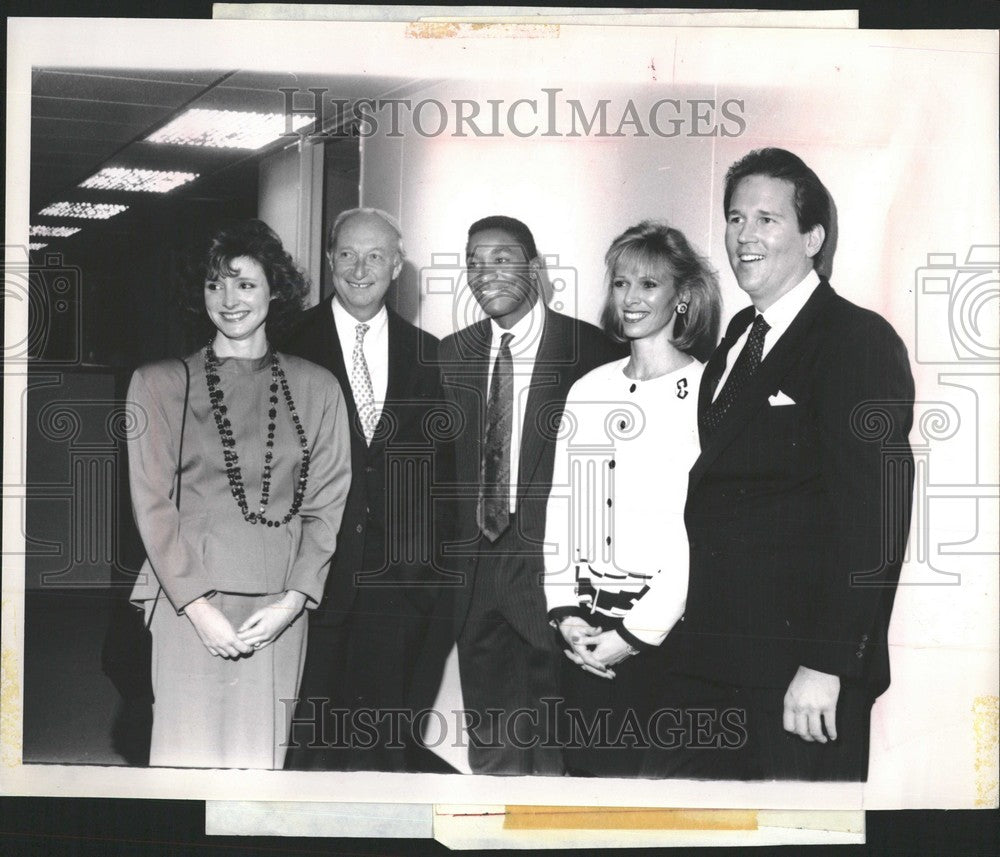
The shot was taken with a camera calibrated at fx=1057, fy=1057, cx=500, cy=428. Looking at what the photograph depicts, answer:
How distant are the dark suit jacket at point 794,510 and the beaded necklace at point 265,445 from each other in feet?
3.10

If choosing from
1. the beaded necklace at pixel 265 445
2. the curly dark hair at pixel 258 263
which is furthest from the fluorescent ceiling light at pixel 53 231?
the beaded necklace at pixel 265 445

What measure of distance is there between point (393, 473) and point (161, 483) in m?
0.56

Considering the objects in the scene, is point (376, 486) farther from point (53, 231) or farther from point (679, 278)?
point (53, 231)

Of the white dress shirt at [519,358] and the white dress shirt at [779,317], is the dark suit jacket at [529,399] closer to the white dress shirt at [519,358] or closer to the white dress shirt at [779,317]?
the white dress shirt at [519,358]

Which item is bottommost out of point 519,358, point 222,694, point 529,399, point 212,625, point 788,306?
point 222,694

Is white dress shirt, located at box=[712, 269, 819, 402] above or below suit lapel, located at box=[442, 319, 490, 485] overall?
above

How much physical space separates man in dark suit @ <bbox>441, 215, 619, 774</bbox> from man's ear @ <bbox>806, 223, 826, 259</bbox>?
1.76ft

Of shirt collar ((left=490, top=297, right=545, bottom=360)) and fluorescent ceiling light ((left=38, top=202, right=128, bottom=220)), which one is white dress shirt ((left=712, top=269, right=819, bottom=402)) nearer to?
shirt collar ((left=490, top=297, right=545, bottom=360))

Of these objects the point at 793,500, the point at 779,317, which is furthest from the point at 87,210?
the point at 793,500

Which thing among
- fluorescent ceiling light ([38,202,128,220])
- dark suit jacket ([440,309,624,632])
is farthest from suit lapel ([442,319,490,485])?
fluorescent ceiling light ([38,202,128,220])

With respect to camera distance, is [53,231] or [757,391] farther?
[53,231]

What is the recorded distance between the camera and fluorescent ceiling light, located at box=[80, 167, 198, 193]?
260 centimetres

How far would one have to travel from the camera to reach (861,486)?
2.57 m

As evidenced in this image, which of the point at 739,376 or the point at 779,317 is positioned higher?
the point at 779,317
